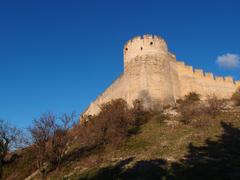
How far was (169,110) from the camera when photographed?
29156 mm

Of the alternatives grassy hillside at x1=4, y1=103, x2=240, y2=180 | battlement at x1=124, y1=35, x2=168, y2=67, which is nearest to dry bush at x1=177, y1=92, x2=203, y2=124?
grassy hillside at x1=4, y1=103, x2=240, y2=180

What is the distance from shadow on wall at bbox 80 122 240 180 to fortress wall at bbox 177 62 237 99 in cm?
1675

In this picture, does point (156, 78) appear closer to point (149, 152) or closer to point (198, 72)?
point (198, 72)

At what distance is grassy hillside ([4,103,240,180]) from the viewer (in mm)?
15217

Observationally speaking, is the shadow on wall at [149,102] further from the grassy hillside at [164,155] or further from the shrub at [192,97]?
the shrub at [192,97]

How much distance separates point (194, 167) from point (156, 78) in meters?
16.8

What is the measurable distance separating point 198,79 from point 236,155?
20.4 metres

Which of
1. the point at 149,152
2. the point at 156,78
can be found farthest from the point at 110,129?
the point at 156,78

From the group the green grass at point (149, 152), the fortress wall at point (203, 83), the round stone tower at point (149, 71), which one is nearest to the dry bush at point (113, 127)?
the green grass at point (149, 152)

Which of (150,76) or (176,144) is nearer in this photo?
(176,144)

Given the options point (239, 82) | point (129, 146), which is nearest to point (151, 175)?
point (129, 146)

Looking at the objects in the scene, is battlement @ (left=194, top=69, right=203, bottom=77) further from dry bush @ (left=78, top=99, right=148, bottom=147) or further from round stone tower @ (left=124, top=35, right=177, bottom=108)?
dry bush @ (left=78, top=99, right=148, bottom=147)

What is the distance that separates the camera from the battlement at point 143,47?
109 ft

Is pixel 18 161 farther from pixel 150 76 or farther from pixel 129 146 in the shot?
pixel 150 76
